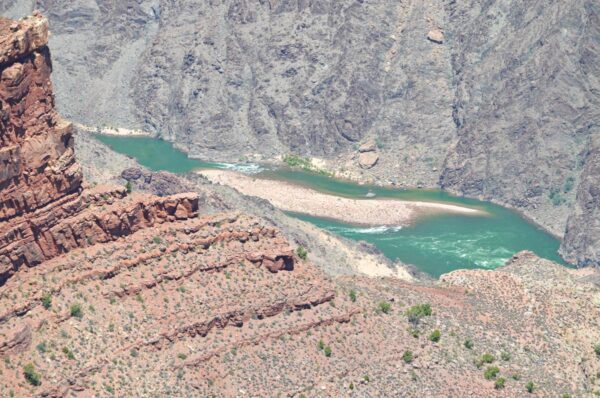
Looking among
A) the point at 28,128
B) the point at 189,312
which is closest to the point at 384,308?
the point at 189,312

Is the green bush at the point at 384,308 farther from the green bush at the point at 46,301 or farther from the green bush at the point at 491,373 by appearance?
the green bush at the point at 46,301

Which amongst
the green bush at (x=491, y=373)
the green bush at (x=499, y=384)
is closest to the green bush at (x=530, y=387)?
the green bush at (x=499, y=384)

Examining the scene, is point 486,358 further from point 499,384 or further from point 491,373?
point 499,384

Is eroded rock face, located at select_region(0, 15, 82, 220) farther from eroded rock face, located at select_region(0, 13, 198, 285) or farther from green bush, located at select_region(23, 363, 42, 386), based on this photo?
green bush, located at select_region(23, 363, 42, 386)

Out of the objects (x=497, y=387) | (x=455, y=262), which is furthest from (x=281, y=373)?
(x=455, y=262)

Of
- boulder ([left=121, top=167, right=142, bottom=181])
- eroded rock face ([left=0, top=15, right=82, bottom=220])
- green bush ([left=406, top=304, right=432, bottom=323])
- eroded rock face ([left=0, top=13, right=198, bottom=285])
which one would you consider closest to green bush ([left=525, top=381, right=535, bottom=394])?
green bush ([left=406, top=304, right=432, bottom=323])

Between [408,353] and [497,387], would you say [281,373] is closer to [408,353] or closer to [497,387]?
[408,353]
